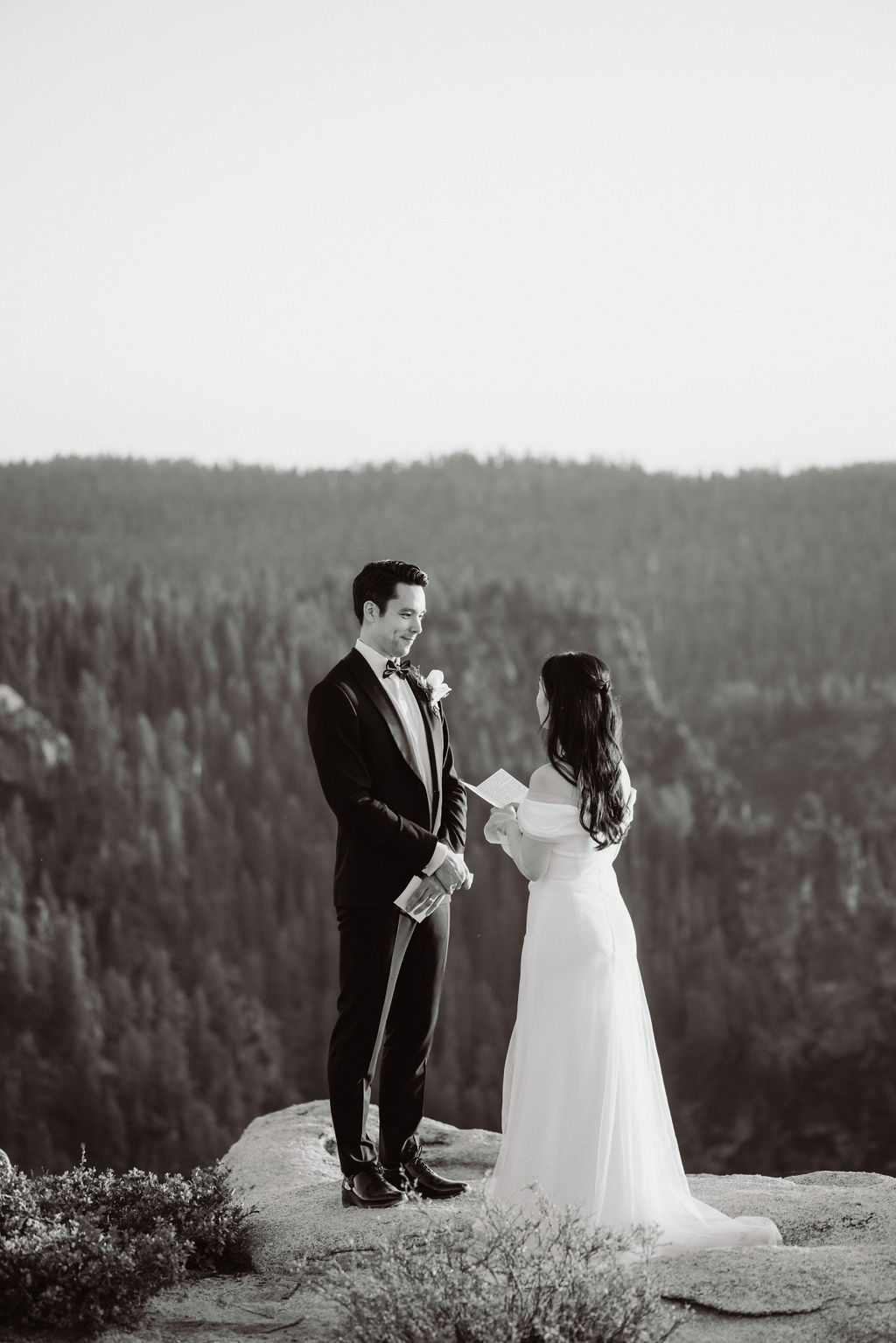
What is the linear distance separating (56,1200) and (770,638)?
17848mm

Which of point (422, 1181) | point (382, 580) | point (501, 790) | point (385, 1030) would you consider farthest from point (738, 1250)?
point (382, 580)

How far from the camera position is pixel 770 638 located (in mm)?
20734

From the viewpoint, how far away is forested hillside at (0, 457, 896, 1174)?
16.9 m

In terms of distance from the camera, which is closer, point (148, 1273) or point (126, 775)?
point (148, 1273)

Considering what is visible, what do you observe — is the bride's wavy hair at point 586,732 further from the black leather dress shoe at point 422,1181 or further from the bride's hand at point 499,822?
the black leather dress shoe at point 422,1181

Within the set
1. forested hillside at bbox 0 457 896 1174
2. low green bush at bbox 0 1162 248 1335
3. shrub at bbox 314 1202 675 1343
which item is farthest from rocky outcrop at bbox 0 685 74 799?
shrub at bbox 314 1202 675 1343

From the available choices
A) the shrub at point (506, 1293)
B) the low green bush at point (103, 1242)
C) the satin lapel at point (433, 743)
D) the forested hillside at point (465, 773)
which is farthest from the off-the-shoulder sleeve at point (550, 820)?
the forested hillside at point (465, 773)

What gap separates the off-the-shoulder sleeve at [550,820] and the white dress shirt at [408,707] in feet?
1.18

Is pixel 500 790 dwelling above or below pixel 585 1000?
above

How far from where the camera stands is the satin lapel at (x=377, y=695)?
13.5ft

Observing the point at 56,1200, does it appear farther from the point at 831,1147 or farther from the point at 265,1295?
the point at 831,1147

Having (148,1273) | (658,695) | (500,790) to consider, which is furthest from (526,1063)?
(658,695)

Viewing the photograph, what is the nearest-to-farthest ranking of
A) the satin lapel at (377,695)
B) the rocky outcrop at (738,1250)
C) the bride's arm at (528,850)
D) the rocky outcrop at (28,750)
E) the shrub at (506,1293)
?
the shrub at (506,1293), the rocky outcrop at (738,1250), the bride's arm at (528,850), the satin lapel at (377,695), the rocky outcrop at (28,750)

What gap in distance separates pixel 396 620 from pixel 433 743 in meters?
0.44
